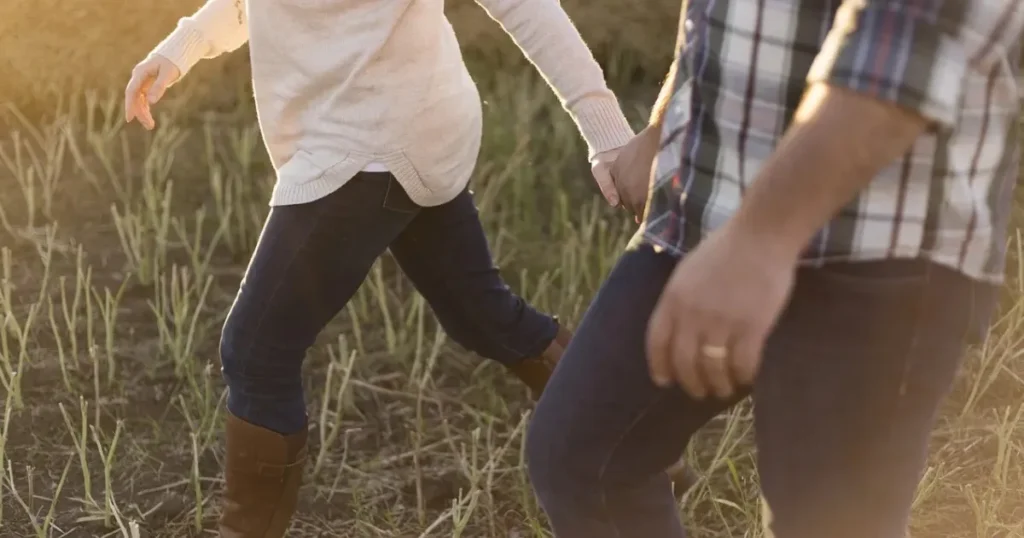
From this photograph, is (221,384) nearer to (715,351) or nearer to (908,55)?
(715,351)

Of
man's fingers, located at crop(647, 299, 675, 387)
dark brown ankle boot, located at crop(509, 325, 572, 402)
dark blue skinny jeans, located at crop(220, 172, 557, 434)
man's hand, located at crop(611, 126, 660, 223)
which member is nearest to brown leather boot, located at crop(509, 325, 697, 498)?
dark brown ankle boot, located at crop(509, 325, 572, 402)

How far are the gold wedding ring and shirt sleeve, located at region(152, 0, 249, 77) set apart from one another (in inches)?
42.8

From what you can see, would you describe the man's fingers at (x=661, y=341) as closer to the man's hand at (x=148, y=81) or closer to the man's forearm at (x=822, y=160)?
the man's forearm at (x=822, y=160)

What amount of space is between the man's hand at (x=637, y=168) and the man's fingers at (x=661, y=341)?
1.40 feet

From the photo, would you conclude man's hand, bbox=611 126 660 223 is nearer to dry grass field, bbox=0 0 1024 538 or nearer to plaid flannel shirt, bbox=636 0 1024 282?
plaid flannel shirt, bbox=636 0 1024 282

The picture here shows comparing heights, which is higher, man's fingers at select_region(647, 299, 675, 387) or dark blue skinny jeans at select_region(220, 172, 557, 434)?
man's fingers at select_region(647, 299, 675, 387)

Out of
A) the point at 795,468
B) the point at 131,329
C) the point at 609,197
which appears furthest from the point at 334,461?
the point at 795,468

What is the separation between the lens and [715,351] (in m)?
0.85

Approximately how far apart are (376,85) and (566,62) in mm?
248

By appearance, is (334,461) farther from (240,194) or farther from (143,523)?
(240,194)

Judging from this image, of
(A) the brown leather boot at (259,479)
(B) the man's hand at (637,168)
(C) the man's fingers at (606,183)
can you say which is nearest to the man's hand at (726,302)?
(B) the man's hand at (637,168)

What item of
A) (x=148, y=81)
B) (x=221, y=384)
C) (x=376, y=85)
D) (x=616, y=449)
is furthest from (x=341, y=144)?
(x=221, y=384)

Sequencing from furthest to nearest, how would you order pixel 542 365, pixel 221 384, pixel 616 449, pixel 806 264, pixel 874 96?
pixel 221 384
pixel 542 365
pixel 616 449
pixel 806 264
pixel 874 96

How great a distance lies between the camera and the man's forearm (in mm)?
814
